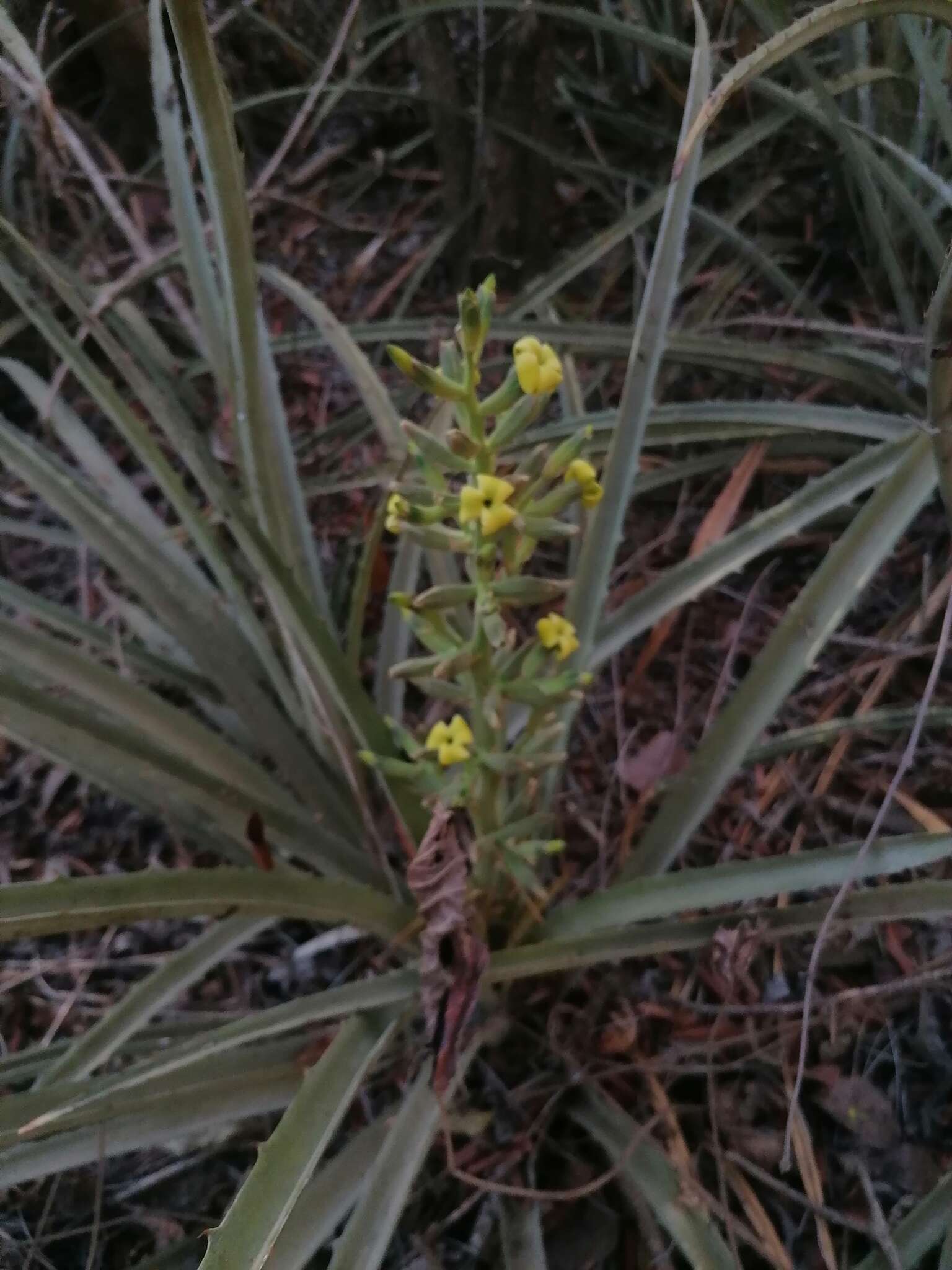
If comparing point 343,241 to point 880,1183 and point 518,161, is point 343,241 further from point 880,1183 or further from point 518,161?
point 880,1183

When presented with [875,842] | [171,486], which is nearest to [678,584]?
[875,842]

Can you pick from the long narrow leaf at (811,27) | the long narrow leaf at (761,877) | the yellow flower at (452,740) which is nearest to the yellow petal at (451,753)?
the yellow flower at (452,740)

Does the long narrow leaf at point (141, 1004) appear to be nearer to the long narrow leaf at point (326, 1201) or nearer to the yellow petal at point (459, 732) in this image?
the long narrow leaf at point (326, 1201)

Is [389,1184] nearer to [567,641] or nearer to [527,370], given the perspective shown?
[567,641]

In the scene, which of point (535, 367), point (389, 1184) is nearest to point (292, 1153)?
point (389, 1184)

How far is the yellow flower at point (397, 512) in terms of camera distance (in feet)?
2.35

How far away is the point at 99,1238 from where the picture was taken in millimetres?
999

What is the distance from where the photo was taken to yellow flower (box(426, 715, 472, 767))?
0.77m

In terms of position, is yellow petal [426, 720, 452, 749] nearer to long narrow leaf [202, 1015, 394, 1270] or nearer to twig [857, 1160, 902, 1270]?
long narrow leaf [202, 1015, 394, 1270]

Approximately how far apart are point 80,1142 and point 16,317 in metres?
1.20

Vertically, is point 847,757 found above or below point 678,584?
below

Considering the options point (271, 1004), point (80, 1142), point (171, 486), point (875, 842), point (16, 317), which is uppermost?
point (16, 317)

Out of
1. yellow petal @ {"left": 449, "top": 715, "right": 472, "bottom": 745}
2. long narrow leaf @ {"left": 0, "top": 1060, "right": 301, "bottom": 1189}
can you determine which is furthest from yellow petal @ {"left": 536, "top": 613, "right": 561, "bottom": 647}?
long narrow leaf @ {"left": 0, "top": 1060, "right": 301, "bottom": 1189}

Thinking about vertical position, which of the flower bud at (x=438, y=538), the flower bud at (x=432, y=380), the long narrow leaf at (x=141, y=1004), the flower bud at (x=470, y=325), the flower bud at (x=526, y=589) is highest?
the flower bud at (x=470, y=325)
